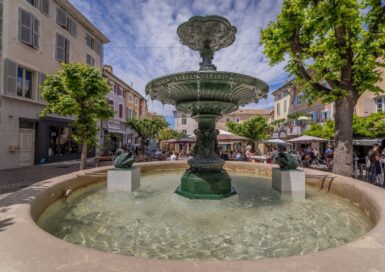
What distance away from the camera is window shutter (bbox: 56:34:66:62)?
61.4ft

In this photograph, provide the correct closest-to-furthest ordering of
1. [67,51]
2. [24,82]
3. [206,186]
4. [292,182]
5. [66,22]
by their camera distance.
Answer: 1. [206,186]
2. [292,182]
3. [24,82]
4. [66,22]
5. [67,51]

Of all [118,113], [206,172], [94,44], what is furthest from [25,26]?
[206,172]

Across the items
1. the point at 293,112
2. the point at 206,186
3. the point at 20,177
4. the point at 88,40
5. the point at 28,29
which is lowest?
the point at 20,177

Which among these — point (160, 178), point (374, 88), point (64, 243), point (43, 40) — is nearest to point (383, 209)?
point (64, 243)

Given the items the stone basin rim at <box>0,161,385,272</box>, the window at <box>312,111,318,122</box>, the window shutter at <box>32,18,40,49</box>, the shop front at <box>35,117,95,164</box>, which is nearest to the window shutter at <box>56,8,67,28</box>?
the window shutter at <box>32,18,40,49</box>

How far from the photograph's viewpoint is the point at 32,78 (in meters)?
16.5

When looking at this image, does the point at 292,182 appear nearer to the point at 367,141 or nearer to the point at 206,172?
the point at 206,172

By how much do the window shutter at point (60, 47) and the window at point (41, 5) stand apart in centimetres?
187

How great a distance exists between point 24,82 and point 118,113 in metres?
15.1

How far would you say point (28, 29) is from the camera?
1552 cm

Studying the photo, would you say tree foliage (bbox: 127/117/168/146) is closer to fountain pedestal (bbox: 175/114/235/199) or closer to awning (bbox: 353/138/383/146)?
awning (bbox: 353/138/383/146)

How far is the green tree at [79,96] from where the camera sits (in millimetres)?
10414

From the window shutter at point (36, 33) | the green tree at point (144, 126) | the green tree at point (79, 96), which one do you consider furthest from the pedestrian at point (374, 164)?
the green tree at point (144, 126)

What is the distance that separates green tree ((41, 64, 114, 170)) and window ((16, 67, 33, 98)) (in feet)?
19.9
